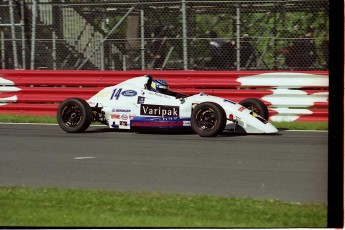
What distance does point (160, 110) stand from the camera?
11602 mm

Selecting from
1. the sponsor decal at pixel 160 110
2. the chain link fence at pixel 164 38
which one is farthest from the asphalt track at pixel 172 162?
the chain link fence at pixel 164 38

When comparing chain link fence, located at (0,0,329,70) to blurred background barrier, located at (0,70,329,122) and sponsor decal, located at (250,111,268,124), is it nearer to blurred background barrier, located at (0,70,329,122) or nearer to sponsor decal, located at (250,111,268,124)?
blurred background barrier, located at (0,70,329,122)

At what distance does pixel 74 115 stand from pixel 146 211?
6054 millimetres

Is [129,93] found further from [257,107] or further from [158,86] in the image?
[257,107]

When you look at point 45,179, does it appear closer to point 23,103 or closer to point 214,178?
point 214,178

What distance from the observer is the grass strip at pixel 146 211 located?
234 inches

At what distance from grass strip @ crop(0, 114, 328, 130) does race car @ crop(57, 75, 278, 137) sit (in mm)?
1032

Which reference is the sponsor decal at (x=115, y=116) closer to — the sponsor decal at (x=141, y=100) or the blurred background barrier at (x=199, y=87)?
the sponsor decal at (x=141, y=100)

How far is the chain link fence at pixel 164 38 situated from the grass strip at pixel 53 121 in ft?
4.58

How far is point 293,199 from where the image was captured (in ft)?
22.7

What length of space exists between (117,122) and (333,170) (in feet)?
20.5

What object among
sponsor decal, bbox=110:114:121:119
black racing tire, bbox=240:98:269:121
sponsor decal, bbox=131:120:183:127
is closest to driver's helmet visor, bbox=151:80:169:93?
sponsor decal, bbox=131:120:183:127

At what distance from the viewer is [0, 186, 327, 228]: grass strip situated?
594cm

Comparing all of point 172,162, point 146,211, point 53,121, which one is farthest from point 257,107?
point 146,211
